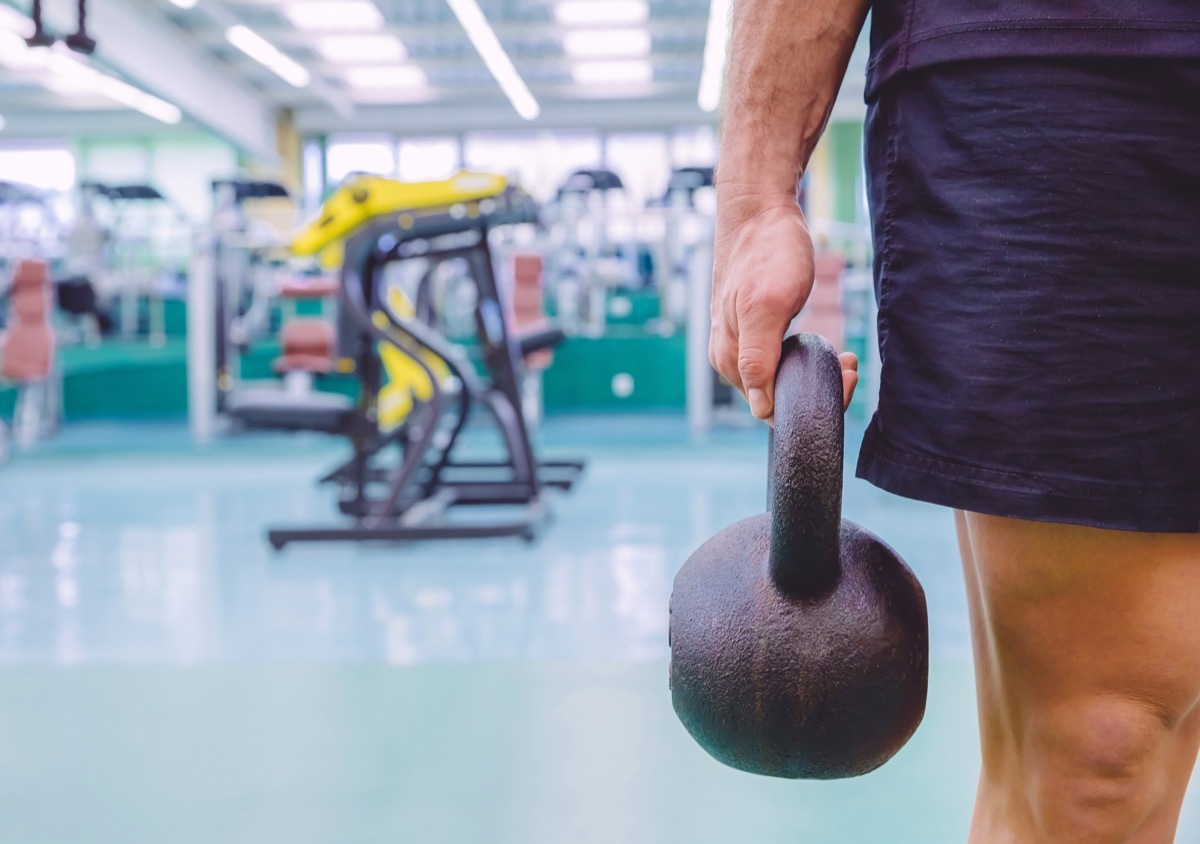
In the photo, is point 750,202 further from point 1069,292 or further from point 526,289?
point 526,289

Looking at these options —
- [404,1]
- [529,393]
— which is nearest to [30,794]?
[529,393]

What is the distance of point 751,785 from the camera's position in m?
1.42

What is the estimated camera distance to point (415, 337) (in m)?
3.12

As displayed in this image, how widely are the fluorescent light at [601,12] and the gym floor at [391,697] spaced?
313 inches

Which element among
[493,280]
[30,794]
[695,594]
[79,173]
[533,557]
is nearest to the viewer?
[695,594]

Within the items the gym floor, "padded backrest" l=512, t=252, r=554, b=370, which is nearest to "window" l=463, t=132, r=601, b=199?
"padded backrest" l=512, t=252, r=554, b=370

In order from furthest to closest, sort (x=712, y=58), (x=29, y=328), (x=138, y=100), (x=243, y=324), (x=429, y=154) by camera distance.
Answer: (x=429, y=154) → (x=138, y=100) → (x=712, y=58) → (x=243, y=324) → (x=29, y=328)

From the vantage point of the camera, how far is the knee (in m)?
0.60

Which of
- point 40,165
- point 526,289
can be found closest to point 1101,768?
point 526,289

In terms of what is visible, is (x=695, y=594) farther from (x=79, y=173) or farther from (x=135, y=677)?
(x=79, y=173)

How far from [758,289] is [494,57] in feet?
38.9

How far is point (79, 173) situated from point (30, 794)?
52.7ft

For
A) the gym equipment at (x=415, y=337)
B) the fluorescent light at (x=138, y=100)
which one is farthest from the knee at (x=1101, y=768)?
the fluorescent light at (x=138, y=100)

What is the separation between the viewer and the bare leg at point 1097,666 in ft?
1.94
